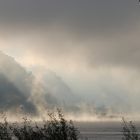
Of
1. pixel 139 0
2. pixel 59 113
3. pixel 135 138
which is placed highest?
pixel 139 0

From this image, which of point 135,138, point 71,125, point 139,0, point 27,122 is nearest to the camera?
point 139,0

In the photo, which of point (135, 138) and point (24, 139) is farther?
point (24, 139)

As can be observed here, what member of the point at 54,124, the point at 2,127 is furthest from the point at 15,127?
the point at 54,124

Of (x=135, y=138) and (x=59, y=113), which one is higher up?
(x=59, y=113)

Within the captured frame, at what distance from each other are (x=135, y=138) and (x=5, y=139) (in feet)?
41.7

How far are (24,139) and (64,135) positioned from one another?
4870 millimetres

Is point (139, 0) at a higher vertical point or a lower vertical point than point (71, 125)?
higher

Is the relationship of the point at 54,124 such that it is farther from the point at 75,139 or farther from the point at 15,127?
the point at 15,127

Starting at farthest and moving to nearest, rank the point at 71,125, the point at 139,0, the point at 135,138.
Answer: the point at 71,125 → the point at 135,138 → the point at 139,0

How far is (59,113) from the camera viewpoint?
39.9 metres

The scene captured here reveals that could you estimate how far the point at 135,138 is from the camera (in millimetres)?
37938

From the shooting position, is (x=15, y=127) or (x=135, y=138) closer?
(x=135, y=138)

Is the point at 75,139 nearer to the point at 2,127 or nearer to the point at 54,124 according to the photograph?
the point at 54,124

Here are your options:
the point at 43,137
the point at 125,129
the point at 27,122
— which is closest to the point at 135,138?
the point at 125,129
